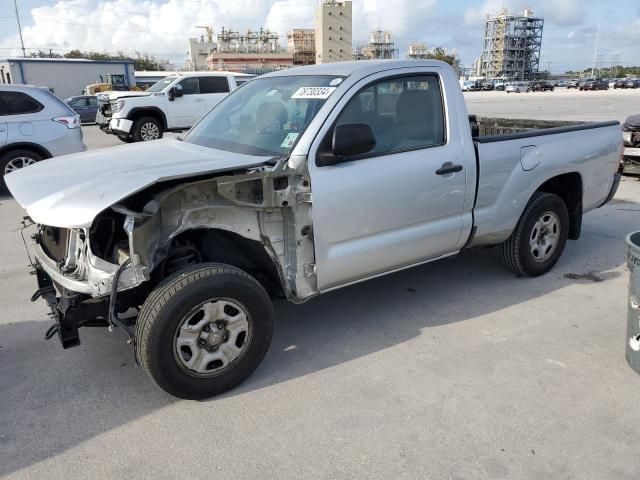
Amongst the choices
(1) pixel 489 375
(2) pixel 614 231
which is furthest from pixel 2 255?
(2) pixel 614 231

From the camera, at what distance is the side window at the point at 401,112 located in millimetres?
3721

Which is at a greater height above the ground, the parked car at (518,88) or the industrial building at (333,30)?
the industrial building at (333,30)

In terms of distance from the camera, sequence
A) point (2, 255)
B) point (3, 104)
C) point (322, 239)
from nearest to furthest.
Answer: point (322, 239) < point (2, 255) < point (3, 104)

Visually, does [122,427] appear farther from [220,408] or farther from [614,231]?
[614,231]

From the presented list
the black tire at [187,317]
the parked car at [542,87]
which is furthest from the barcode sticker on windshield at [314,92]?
the parked car at [542,87]

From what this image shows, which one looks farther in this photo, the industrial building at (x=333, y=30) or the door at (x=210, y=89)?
the industrial building at (x=333, y=30)

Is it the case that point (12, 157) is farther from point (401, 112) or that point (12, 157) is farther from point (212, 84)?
point (212, 84)

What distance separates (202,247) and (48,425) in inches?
52.1

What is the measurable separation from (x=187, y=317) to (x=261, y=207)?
2.53ft

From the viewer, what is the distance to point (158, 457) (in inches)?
108

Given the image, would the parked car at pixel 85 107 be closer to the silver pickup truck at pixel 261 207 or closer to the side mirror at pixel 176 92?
the side mirror at pixel 176 92

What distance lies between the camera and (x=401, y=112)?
3986 millimetres

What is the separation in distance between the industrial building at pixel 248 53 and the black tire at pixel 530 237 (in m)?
85.3

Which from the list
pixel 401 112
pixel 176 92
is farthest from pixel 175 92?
pixel 401 112
